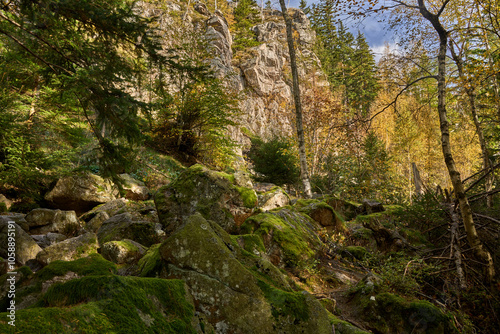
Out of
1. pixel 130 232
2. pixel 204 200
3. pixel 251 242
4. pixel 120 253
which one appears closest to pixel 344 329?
pixel 251 242

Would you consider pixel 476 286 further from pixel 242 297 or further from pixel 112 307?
pixel 112 307

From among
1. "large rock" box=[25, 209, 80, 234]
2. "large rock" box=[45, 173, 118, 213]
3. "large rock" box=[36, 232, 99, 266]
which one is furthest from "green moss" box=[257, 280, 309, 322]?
"large rock" box=[45, 173, 118, 213]

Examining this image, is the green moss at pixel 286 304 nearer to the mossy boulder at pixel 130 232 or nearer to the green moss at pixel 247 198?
the mossy boulder at pixel 130 232

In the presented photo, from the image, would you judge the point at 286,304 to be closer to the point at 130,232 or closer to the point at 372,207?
the point at 130,232

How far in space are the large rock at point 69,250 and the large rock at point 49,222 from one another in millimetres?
3196

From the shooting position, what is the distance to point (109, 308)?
176cm

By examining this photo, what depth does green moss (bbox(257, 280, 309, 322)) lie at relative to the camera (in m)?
2.69

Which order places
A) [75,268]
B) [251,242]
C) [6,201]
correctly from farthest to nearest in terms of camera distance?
[6,201] < [251,242] < [75,268]

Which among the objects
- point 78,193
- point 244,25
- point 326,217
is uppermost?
point 244,25

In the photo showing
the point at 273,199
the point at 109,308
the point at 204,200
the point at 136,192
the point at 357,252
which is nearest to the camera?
the point at 109,308

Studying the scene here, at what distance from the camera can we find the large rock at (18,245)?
4582 millimetres

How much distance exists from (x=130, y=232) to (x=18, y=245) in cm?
190

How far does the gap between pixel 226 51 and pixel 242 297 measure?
35.3 metres

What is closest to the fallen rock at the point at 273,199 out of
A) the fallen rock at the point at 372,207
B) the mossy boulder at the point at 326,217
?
the mossy boulder at the point at 326,217
